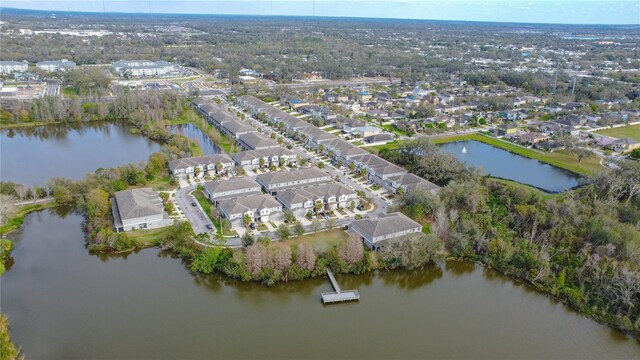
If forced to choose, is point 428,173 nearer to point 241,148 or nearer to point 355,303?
point 355,303

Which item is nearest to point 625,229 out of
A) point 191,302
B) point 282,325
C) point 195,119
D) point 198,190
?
point 282,325

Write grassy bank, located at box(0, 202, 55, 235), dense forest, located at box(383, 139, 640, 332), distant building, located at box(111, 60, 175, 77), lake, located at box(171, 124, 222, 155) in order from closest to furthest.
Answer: dense forest, located at box(383, 139, 640, 332) < grassy bank, located at box(0, 202, 55, 235) < lake, located at box(171, 124, 222, 155) < distant building, located at box(111, 60, 175, 77)

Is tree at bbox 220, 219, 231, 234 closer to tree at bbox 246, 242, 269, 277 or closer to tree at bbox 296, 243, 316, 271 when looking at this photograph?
tree at bbox 246, 242, 269, 277

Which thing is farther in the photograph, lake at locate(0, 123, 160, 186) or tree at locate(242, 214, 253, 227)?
lake at locate(0, 123, 160, 186)

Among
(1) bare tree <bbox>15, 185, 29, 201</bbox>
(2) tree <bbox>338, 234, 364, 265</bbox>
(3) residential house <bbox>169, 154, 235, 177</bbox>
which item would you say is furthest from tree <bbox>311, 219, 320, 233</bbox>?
(1) bare tree <bbox>15, 185, 29, 201</bbox>

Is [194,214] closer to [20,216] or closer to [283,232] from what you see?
[283,232]

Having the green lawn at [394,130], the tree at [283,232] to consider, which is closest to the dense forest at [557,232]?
the tree at [283,232]

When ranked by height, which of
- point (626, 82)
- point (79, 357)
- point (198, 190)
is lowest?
point (79, 357)
